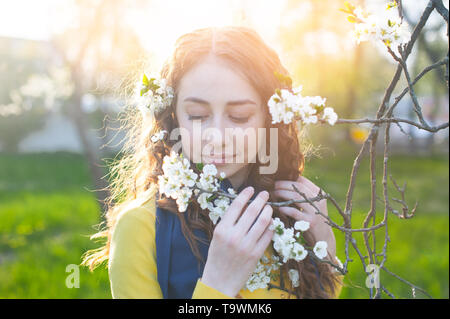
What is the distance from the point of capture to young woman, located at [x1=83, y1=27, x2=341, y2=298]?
140 centimetres

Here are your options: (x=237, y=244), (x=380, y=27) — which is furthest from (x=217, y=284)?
(x=380, y=27)

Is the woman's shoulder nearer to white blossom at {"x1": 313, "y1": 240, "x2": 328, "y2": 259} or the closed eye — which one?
the closed eye

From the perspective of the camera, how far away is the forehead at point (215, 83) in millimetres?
1553

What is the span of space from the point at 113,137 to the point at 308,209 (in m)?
1.54

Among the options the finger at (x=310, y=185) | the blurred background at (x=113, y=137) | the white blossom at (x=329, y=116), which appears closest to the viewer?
the white blossom at (x=329, y=116)

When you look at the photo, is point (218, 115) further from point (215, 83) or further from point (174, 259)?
point (174, 259)

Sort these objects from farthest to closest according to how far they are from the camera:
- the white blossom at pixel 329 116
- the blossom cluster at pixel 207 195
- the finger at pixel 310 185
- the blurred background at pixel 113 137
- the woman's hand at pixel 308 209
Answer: the blurred background at pixel 113 137, the finger at pixel 310 185, the woman's hand at pixel 308 209, the blossom cluster at pixel 207 195, the white blossom at pixel 329 116

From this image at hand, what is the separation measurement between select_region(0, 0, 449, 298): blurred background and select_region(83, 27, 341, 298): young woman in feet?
0.87

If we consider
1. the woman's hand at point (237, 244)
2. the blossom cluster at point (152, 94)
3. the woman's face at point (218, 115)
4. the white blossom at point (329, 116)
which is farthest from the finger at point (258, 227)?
the blossom cluster at point (152, 94)

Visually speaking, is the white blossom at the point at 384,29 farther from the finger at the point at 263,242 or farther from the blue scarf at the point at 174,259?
the blue scarf at the point at 174,259

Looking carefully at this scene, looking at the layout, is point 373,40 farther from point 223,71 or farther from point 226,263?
point 226,263

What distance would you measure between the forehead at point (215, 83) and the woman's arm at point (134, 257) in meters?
0.48

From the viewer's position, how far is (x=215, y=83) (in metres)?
1.57
